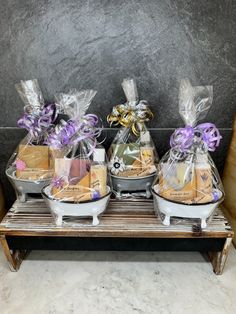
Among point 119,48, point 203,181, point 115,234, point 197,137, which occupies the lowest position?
point 115,234

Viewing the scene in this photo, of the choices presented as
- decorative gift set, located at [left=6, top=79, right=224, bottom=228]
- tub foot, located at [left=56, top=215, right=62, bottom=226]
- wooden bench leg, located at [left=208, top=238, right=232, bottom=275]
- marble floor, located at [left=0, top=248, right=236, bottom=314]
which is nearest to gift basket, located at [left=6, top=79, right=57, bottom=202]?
decorative gift set, located at [left=6, top=79, right=224, bottom=228]

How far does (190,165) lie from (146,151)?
0.16 m

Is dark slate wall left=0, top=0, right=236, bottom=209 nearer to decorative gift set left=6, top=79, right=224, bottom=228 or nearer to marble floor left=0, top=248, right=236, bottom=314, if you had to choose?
decorative gift set left=6, top=79, right=224, bottom=228

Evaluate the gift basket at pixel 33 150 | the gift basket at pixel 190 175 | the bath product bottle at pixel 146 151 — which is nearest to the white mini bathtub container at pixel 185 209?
the gift basket at pixel 190 175

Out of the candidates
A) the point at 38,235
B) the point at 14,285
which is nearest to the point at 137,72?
the point at 38,235

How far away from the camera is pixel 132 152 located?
0.90 meters

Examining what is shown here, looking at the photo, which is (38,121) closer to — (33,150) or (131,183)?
(33,150)

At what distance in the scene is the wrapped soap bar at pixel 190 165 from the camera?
77 centimetres

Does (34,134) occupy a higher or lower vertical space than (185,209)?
higher

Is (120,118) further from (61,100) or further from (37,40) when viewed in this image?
(37,40)

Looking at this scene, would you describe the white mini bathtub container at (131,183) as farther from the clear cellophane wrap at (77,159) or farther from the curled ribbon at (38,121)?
the curled ribbon at (38,121)

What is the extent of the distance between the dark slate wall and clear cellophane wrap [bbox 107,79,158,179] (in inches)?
3.5

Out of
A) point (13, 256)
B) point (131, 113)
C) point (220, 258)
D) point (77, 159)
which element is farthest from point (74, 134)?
point (220, 258)

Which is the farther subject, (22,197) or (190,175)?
(22,197)
